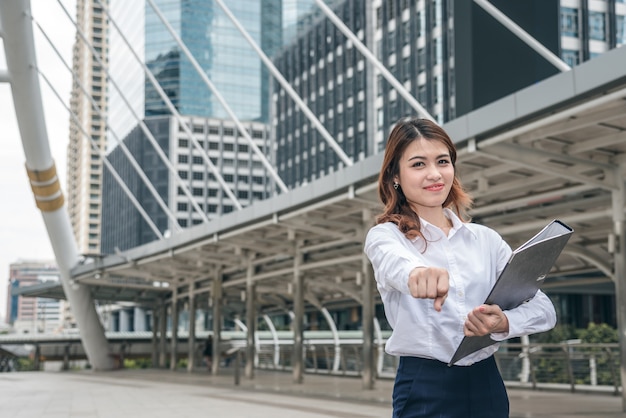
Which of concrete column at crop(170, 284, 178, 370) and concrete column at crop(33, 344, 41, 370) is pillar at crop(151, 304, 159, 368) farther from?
concrete column at crop(33, 344, 41, 370)

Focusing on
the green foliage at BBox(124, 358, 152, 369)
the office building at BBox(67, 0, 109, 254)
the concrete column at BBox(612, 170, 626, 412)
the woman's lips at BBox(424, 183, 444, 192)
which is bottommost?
the green foliage at BBox(124, 358, 152, 369)

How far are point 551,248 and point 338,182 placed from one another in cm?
1547

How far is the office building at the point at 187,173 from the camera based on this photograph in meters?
121

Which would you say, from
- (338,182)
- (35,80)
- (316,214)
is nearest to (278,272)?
(316,214)

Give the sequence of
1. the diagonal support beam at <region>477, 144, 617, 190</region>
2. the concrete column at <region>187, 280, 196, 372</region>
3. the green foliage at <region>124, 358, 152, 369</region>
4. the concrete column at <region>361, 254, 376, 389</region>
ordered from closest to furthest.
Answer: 1. the diagonal support beam at <region>477, 144, 617, 190</region>
2. the concrete column at <region>361, 254, 376, 389</region>
3. the concrete column at <region>187, 280, 196, 372</region>
4. the green foliage at <region>124, 358, 152, 369</region>

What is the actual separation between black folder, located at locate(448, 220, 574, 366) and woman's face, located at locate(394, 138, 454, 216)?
1.08ft

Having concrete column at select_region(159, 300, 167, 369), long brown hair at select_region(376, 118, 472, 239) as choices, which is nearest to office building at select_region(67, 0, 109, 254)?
concrete column at select_region(159, 300, 167, 369)

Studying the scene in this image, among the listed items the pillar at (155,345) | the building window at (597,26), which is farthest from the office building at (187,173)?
the pillar at (155,345)

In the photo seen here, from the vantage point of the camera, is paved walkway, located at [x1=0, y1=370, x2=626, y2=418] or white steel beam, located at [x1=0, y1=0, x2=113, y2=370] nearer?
paved walkway, located at [x1=0, y1=370, x2=626, y2=418]

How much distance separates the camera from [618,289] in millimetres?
14109

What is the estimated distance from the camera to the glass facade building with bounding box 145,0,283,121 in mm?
124625

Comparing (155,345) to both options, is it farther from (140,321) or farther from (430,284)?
(140,321)

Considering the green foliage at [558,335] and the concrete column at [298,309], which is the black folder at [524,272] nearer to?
the concrete column at [298,309]

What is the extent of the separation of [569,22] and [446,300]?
56.7 m
